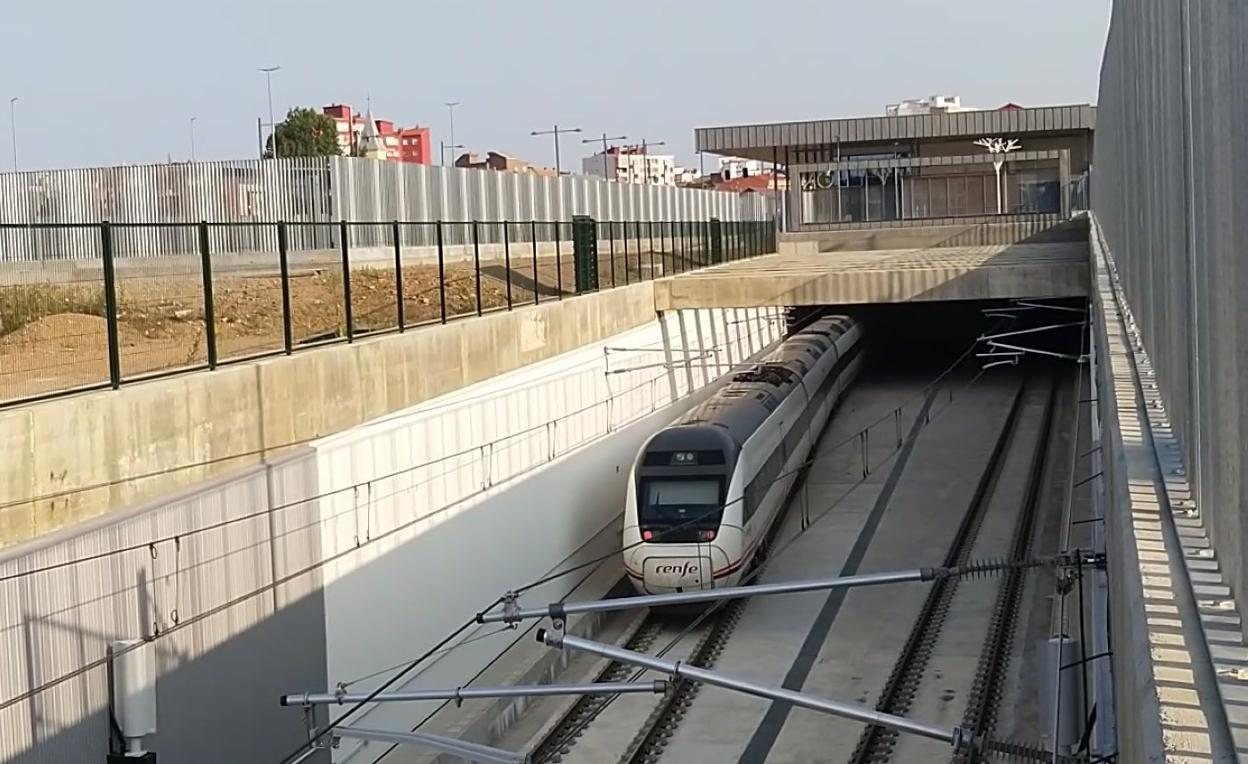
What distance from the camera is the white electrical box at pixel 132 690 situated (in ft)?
40.1

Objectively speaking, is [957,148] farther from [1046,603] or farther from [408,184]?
[1046,603]

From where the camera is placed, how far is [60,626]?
11.7m

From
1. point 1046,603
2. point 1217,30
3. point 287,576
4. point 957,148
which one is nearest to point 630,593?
point 1046,603

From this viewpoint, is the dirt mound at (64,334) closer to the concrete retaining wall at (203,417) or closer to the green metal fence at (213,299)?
the green metal fence at (213,299)

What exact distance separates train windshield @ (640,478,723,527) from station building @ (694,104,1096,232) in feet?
145

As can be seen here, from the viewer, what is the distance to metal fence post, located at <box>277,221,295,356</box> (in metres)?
16.6

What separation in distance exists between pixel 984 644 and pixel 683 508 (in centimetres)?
472

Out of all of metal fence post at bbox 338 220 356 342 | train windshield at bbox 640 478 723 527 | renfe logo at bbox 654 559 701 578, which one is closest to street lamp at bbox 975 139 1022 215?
train windshield at bbox 640 478 723 527

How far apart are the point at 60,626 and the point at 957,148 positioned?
65.3 metres

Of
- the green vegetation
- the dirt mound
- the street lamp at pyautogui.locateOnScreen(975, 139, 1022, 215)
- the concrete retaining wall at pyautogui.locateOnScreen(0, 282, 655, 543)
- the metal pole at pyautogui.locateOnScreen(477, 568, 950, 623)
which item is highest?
the street lamp at pyautogui.locateOnScreen(975, 139, 1022, 215)

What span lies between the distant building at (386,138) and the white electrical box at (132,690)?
73.9 metres

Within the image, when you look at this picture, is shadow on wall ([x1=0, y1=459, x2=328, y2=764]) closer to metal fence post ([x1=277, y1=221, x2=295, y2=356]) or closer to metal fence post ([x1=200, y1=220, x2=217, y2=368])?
metal fence post ([x1=200, y1=220, x2=217, y2=368])

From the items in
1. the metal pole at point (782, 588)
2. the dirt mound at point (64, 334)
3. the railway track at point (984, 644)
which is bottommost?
the railway track at point (984, 644)

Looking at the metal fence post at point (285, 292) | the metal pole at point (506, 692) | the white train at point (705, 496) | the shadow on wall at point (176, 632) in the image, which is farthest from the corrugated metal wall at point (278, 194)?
the metal pole at point (506, 692)
